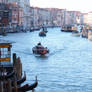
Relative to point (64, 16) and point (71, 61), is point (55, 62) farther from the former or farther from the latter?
point (64, 16)

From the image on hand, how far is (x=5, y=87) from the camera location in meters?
7.40

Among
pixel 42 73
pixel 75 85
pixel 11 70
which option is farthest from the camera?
pixel 42 73

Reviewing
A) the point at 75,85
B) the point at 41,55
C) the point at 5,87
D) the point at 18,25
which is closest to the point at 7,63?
the point at 75,85

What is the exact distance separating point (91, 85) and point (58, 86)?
0.95 metres

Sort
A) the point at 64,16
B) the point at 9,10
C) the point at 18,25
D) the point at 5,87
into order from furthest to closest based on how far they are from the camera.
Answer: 1. the point at 64,16
2. the point at 18,25
3. the point at 9,10
4. the point at 5,87

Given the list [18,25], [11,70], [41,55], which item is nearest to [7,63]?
[11,70]

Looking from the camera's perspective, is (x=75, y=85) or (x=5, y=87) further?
(x=75, y=85)

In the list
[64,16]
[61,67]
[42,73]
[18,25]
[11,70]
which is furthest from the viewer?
[64,16]

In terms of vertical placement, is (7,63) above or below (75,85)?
above

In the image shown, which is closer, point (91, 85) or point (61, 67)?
point (91, 85)

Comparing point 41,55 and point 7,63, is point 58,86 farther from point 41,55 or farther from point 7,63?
point 41,55

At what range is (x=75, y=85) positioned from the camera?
10375mm

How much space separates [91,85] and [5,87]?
12.1ft

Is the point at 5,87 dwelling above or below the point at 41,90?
above
